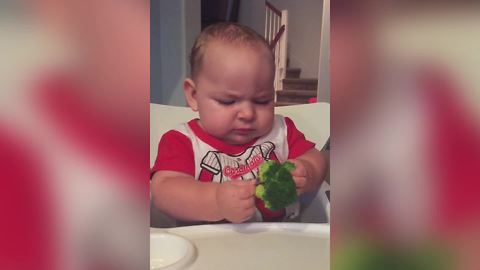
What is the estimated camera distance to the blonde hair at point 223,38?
36cm

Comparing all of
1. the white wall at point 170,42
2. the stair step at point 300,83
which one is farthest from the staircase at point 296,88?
the white wall at point 170,42

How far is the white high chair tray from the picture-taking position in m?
0.27

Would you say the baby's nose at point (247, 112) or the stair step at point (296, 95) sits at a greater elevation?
the stair step at point (296, 95)

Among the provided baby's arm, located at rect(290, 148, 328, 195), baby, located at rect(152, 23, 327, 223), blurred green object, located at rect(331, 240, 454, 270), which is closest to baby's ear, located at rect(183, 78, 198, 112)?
baby, located at rect(152, 23, 327, 223)

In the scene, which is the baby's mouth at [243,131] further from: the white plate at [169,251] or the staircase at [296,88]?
the white plate at [169,251]

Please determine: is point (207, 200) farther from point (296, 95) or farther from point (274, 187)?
point (296, 95)

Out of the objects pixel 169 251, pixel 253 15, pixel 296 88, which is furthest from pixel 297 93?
pixel 169 251

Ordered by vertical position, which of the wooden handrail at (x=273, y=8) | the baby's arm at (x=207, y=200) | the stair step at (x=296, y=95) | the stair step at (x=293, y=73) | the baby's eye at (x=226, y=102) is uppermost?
the wooden handrail at (x=273, y=8)

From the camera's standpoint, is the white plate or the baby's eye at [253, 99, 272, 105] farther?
the baby's eye at [253, 99, 272, 105]

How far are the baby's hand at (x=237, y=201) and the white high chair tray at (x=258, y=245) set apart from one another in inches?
0.5

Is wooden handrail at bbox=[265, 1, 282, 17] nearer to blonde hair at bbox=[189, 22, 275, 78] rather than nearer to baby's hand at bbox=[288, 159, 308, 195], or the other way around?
blonde hair at bbox=[189, 22, 275, 78]

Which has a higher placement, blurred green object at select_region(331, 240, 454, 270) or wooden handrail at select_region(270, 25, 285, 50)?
wooden handrail at select_region(270, 25, 285, 50)

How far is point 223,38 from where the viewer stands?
39cm

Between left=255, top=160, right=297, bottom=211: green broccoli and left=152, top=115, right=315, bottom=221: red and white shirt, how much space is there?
2.2 inches
